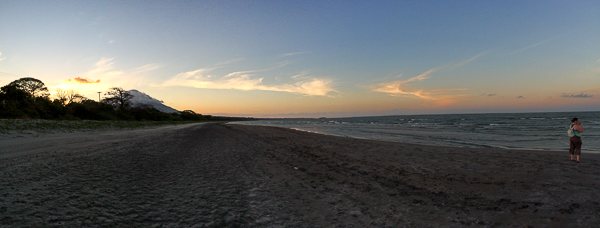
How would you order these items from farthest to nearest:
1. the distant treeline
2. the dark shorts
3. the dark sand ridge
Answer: the distant treeline
the dark shorts
the dark sand ridge

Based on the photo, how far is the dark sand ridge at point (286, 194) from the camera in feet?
12.0

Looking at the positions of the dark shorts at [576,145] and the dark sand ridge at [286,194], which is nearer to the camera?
the dark sand ridge at [286,194]

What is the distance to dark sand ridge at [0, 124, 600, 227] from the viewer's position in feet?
12.0

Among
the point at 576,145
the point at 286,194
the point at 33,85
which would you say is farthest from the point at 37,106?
the point at 576,145

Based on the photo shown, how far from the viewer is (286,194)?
5035mm

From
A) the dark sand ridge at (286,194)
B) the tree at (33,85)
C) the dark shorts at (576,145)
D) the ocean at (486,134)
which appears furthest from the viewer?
the tree at (33,85)

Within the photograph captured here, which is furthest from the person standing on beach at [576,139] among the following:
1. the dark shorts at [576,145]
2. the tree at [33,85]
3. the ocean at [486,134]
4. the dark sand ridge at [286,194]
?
the tree at [33,85]

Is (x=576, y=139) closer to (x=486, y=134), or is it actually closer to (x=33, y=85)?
(x=486, y=134)

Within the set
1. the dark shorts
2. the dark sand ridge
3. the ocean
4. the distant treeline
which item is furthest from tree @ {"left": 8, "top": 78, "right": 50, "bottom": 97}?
the dark shorts

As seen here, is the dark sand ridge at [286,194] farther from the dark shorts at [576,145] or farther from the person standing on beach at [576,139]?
the person standing on beach at [576,139]

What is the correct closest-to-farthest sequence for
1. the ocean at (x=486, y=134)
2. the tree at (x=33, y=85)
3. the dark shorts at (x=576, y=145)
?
1. the dark shorts at (x=576, y=145)
2. the ocean at (x=486, y=134)
3. the tree at (x=33, y=85)

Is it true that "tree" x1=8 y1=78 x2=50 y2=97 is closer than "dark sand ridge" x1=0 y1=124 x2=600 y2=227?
No

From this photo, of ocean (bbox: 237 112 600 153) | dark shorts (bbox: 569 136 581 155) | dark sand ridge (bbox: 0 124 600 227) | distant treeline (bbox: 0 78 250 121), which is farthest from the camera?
distant treeline (bbox: 0 78 250 121)

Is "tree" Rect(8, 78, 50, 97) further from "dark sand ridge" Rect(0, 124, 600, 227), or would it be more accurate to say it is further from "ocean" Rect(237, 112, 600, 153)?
"dark sand ridge" Rect(0, 124, 600, 227)
